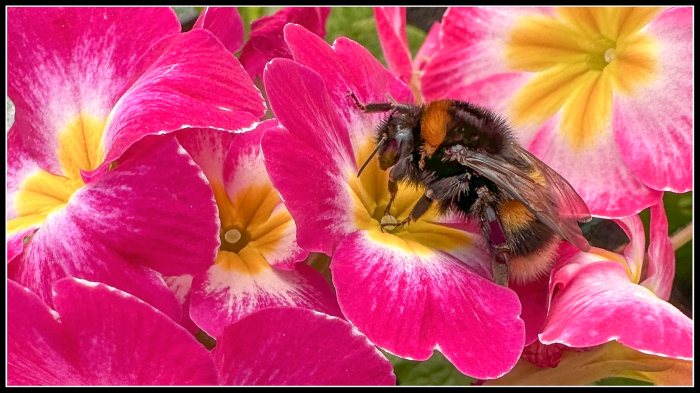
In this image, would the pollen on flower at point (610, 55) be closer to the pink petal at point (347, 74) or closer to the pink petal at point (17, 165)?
the pink petal at point (347, 74)

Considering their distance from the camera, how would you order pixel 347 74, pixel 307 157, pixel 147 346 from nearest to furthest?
pixel 147 346
pixel 307 157
pixel 347 74

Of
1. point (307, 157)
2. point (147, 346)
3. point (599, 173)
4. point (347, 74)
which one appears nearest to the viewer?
point (147, 346)

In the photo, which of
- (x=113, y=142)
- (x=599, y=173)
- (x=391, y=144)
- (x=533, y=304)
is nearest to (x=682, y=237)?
(x=599, y=173)

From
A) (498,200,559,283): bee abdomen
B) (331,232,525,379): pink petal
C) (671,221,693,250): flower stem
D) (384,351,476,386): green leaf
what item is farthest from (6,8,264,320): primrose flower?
(671,221,693,250): flower stem

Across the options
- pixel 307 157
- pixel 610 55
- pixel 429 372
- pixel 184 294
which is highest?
pixel 610 55

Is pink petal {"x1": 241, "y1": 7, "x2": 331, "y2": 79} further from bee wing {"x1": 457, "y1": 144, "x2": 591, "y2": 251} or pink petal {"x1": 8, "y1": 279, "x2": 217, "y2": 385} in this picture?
pink petal {"x1": 8, "y1": 279, "x2": 217, "y2": 385}

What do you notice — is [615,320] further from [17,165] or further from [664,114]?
[17,165]
